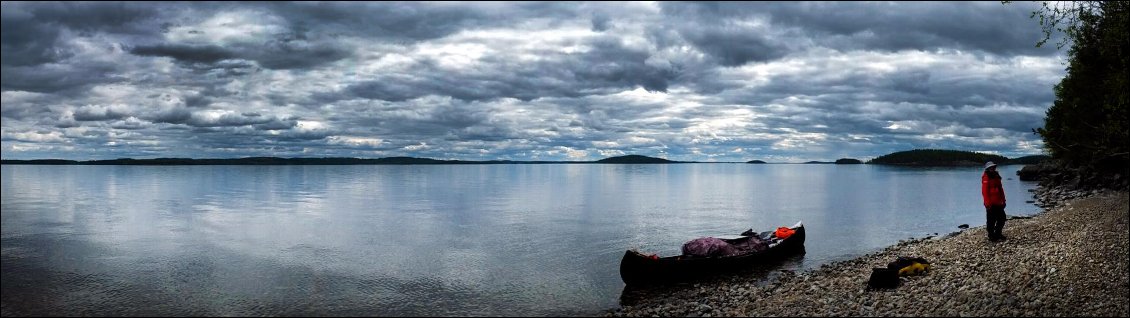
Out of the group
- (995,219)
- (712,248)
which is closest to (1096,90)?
(995,219)

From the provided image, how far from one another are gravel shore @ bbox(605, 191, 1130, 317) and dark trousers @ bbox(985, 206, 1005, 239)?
61 centimetres

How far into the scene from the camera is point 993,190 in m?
26.2

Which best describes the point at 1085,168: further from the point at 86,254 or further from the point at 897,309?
the point at 86,254

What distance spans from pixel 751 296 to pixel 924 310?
6.25 m

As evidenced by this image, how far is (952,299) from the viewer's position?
1697cm

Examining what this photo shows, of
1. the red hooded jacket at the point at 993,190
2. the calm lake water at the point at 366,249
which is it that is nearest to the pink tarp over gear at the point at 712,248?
the calm lake water at the point at 366,249

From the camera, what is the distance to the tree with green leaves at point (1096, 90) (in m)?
17.2

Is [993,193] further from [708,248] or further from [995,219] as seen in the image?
[708,248]

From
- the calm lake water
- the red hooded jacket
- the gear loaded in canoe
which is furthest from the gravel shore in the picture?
the calm lake water

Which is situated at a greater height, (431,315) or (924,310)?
(924,310)

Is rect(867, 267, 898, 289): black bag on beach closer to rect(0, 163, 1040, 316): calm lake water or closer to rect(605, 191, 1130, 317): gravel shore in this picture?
rect(605, 191, 1130, 317): gravel shore

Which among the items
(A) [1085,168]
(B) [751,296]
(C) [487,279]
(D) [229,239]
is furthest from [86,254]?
(A) [1085,168]

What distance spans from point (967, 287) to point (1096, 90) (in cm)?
4059

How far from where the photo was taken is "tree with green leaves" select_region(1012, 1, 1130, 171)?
56.5 feet
